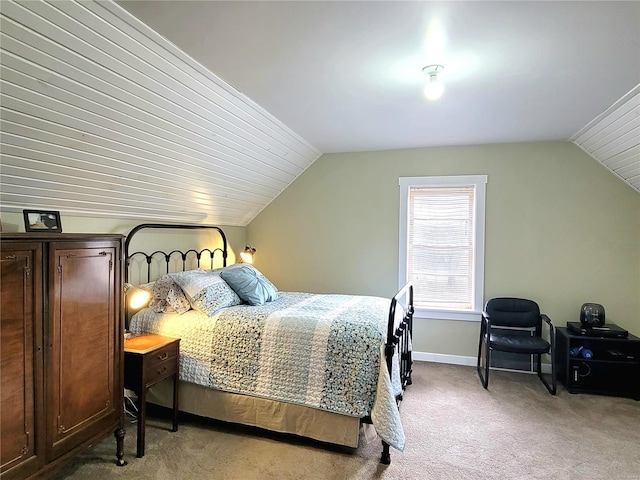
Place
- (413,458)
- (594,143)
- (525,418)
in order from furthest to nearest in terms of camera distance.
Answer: (594,143) < (525,418) < (413,458)

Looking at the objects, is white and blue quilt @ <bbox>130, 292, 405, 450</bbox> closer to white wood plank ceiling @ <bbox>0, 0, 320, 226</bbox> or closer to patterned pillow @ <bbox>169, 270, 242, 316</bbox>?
patterned pillow @ <bbox>169, 270, 242, 316</bbox>

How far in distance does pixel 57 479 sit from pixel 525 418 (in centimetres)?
310

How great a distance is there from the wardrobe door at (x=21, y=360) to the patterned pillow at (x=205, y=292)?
1141 millimetres

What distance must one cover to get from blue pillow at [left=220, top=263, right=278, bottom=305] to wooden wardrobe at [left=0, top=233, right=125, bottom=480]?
3.37ft

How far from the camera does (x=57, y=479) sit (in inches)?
84.0

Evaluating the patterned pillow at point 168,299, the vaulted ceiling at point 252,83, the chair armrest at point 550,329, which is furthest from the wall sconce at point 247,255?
the chair armrest at point 550,329

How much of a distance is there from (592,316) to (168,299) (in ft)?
12.0

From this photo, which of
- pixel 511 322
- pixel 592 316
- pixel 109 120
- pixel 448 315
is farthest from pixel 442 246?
pixel 109 120

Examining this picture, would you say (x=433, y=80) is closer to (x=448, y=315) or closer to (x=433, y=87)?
(x=433, y=87)

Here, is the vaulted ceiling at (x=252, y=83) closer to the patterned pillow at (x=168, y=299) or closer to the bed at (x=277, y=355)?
the patterned pillow at (x=168, y=299)

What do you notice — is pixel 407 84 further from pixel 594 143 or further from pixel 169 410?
pixel 169 410

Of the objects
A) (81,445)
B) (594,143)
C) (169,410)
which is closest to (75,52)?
(81,445)

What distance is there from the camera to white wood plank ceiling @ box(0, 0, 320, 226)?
1596mm

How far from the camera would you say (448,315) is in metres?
4.10
